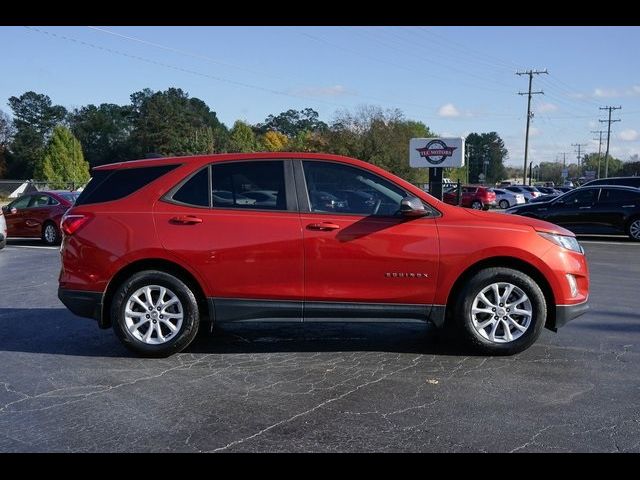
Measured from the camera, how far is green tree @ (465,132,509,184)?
151875 millimetres

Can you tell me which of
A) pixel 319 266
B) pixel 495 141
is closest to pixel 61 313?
pixel 319 266

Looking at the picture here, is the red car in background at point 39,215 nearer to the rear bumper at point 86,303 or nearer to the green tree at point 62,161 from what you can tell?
the rear bumper at point 86,303

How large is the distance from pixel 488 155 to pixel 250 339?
517ft

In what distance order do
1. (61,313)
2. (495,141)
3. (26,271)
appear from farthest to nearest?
(495,141) → (26,271) → (61,313)

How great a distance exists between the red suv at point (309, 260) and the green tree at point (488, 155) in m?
146

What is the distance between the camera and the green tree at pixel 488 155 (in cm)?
15188

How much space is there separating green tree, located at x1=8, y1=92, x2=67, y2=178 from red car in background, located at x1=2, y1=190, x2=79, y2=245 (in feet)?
255

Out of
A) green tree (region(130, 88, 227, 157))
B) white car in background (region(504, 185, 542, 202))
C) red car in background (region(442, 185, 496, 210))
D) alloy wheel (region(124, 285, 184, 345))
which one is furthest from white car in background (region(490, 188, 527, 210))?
green tree (region(130, 88, 227, 157))

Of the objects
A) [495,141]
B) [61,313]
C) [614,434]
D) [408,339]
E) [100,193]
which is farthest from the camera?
[495,141]

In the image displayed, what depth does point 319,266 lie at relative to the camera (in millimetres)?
5266

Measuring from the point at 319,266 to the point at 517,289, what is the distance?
5.79 ft

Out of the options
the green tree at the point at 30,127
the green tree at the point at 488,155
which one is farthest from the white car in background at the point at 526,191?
the green tree at the point at 488,155

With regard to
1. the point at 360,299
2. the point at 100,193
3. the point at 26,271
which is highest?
the point at 100,193

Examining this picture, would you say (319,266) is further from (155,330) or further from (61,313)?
(61,313)
